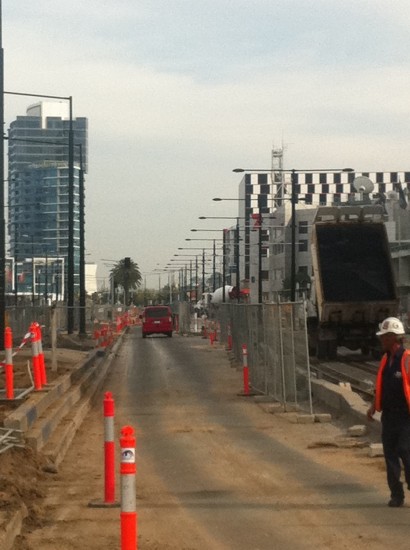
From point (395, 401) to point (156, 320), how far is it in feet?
204

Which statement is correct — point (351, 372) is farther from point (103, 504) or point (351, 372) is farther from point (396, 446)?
point (103, 504)

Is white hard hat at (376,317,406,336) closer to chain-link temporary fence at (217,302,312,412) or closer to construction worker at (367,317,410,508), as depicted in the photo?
construction worker at (367,317,410,508)

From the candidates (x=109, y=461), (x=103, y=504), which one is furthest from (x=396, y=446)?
(x=103, y=504)

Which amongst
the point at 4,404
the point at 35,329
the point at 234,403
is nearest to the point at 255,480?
the point at 4,404

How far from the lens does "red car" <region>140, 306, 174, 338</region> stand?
73188mm

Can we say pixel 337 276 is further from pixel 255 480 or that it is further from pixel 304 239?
pixel 304 239

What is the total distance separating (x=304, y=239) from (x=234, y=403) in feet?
408

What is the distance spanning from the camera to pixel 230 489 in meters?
12.9

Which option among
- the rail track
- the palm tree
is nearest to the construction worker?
the rail track

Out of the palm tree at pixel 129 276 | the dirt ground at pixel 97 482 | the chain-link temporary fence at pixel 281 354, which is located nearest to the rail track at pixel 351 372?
the chain-link temporary fence at pixel 281 354

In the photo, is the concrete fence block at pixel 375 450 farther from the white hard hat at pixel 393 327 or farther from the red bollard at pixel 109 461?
the red bollard at pixel 109 461

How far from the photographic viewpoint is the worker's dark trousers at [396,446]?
11.3 m

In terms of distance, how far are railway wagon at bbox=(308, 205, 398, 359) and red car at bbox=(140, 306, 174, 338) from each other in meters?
36.3

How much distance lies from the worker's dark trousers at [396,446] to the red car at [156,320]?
61.6 meters
